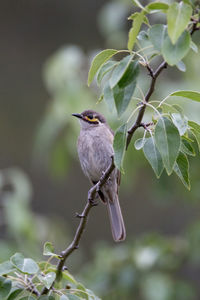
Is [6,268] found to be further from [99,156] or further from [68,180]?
[68,180]

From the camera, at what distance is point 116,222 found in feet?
13.8

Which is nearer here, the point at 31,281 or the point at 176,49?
the point at 176,49

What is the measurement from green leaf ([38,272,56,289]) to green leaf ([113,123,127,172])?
59cm

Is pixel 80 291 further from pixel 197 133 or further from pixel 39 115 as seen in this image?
pixel 39 115

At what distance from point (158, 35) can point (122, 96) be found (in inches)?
9.0

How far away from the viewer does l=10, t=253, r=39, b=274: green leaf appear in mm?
2326

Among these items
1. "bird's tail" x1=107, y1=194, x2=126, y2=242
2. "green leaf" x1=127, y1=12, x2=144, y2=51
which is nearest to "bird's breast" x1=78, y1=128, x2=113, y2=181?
"bird's tail" x1=107, y1=194, x2=126, y2=242

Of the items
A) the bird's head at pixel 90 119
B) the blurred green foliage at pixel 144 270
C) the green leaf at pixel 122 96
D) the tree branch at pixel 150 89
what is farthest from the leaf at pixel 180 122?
the blurred green foliage at pixel 144 270

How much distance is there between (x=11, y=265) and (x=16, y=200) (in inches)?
98.9

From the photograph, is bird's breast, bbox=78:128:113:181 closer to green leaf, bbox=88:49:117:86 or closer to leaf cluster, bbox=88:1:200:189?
leaf cluster, bbox=88:1:200:189

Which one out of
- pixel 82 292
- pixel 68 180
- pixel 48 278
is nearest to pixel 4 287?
pixel 48 278

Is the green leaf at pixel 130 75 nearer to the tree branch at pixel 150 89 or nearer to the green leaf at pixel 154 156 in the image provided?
the tree branch at pixel 150 89

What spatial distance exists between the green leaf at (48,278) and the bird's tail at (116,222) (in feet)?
4.93

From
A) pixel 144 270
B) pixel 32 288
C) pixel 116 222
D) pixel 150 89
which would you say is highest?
pixel 150 89
